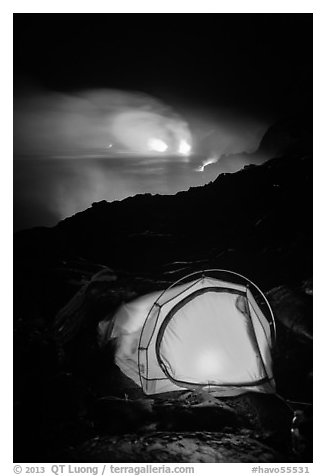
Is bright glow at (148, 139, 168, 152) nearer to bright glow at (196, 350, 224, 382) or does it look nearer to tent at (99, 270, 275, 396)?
tent at (99, 270, 275, 396)

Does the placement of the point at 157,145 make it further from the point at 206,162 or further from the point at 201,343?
the point at 201,343

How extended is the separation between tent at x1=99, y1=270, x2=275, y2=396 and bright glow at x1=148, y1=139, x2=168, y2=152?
2.76ft

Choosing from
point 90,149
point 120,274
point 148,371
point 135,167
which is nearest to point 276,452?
point 148,371

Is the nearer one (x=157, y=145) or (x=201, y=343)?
(x=201, y=343)

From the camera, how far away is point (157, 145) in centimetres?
241

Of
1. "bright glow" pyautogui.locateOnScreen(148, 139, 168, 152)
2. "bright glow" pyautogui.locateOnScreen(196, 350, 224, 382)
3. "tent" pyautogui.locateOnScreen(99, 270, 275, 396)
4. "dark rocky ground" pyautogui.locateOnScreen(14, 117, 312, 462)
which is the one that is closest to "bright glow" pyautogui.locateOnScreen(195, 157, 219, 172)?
"dark rocky ground" pyautogui.locateOnScreen(14, 117, 312, 462)

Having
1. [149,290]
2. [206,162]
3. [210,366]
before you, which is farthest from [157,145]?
[210,366]

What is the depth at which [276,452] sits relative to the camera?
87.1 inches

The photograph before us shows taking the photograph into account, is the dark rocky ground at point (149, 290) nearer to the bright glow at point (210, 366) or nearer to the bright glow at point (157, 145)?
the bright glow at point (210, 366)

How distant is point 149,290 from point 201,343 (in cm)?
43

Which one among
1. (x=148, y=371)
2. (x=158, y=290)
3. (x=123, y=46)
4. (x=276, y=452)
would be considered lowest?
(x=276, y=452)

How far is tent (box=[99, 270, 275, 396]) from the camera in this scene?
7.39 feet

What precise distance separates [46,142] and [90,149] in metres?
0.28
